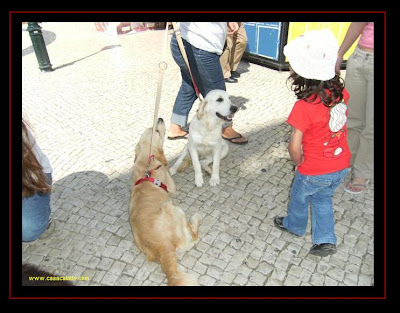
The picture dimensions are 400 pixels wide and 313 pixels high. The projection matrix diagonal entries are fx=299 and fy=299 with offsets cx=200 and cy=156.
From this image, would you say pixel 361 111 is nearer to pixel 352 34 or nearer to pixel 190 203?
pixel 352 34

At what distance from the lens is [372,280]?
8.30 ft

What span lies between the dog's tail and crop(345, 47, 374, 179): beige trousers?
2.24 meters

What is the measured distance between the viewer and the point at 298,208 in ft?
8.79

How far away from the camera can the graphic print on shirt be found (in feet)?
7.10

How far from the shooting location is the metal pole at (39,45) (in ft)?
23.4

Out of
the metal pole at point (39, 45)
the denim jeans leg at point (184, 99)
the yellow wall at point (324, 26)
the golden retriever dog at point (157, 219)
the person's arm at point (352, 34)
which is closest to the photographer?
the golden retriever dog at point (157, 219)

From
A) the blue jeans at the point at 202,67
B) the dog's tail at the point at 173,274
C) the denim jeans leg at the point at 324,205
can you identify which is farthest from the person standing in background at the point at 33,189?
the denim jeans leg at the point at 324,205

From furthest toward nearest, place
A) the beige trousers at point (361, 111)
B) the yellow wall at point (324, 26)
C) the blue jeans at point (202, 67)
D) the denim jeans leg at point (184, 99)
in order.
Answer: the yellow wall at point (324, 26)
the denim jeans leg at point (184, 99)
the blue jeans at point (202, 67)
the beige trousers at point (361, 111)

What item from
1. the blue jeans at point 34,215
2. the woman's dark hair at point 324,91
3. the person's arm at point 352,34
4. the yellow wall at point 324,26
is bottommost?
the blue jeans at point 34,215

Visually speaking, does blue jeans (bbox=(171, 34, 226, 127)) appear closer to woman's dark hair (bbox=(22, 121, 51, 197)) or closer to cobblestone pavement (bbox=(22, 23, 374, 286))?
cobblestone pavement (bbox=(22, 23, 374, 286))

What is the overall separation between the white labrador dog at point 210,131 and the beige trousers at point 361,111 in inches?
49.1

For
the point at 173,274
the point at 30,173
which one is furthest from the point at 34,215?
the point at 173,274

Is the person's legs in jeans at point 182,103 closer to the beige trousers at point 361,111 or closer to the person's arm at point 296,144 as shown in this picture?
the beige trousers at point 361,111
